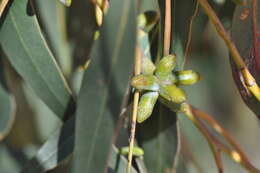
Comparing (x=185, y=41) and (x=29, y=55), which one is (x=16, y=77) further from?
(x=185, y=41)

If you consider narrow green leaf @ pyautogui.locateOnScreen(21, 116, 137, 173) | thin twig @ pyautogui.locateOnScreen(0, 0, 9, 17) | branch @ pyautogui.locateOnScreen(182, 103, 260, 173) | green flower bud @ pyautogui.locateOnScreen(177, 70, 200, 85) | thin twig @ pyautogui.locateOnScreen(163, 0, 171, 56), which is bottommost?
branch @ pyautogui.locateOnScreen(182, 103, 260, 173)

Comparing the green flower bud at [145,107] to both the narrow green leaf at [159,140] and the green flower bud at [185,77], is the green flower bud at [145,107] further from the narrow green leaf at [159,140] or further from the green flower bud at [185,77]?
the narrow green leaf at [159,140]

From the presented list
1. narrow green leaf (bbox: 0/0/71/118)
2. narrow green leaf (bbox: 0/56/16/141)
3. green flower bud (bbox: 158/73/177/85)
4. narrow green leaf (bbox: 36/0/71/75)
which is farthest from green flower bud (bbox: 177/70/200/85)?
narrow green leaf (bbox: 36/0/71/75)

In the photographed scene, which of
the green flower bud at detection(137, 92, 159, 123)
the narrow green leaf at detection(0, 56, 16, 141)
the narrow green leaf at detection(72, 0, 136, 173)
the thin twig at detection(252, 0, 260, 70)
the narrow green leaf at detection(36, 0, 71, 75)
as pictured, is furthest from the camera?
the narrow green leaf at detection(36, 0, 71, 75)

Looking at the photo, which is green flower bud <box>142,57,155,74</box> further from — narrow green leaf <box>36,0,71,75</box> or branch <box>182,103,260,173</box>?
narrow green leaf <box>36,0,71,75</box>

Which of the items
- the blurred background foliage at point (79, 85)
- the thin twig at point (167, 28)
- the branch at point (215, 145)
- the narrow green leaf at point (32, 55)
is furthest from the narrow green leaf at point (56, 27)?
the thin twig at point (167, 28)

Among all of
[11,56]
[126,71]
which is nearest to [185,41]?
[126,71]
